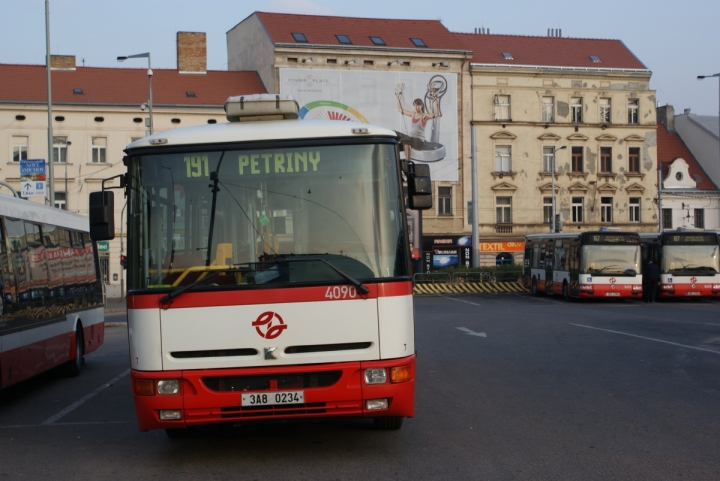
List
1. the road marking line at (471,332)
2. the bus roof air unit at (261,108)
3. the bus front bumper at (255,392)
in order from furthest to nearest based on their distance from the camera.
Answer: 1. the road marking line at (471,332)
2. the bus roof air unit at (261,108)
3. the bus front bumper at (255,392)

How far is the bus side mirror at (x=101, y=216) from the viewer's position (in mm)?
7541

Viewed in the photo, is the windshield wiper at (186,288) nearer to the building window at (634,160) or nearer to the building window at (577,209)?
the building window at (577,209)

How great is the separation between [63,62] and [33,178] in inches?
1291

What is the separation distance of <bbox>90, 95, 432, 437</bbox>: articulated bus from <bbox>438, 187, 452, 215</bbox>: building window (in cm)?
5107

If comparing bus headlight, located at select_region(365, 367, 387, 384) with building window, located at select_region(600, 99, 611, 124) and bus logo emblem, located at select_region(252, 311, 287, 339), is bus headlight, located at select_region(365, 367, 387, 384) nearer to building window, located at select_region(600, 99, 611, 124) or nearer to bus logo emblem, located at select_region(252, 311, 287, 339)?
bus logo emblem, located at select_region(252, 311, 287, 339)

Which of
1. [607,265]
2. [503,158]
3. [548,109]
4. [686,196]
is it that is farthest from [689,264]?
[686,196]

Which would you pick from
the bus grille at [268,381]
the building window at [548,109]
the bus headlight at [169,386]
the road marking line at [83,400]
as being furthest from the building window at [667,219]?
the bus headlight at [169,386]

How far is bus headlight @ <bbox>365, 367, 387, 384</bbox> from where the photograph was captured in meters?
7.15

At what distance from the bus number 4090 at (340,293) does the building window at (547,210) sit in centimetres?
5490

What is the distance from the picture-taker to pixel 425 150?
190 feet

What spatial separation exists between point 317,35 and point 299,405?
52438mm

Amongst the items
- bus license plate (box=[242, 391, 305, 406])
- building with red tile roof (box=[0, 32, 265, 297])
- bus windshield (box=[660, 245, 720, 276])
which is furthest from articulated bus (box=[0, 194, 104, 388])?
building with red tile roof (box=[0, 32, 265, 297])

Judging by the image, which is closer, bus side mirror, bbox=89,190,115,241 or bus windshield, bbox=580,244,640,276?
bus side mirror, bbox=89,190,115,241

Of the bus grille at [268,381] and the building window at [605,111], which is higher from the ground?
the building window at [605,111]
